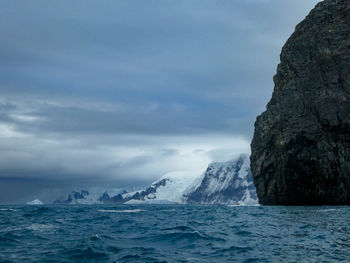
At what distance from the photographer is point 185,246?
24.9 meters

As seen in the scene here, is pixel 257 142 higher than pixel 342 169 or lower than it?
higher

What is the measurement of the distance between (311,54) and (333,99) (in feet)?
44.0

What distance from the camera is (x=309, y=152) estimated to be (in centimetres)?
9594

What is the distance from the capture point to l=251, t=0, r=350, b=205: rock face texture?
9431cm

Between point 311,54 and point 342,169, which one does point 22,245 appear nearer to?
point 342,169

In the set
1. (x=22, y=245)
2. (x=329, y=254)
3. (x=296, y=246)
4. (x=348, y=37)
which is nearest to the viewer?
(x=329, y=254)

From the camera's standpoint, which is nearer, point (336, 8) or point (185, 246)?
point (185, 246)

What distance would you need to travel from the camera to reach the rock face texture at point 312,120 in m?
94.3

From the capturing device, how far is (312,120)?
97.5 m

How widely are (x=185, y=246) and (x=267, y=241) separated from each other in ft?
16.6

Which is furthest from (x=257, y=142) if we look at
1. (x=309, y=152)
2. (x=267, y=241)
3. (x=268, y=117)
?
(x=267, y=241)

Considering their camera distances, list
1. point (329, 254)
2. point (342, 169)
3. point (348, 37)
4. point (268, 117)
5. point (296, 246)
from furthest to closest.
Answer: point (268, 117)
point (348, 37)
point (342, 169)
point (296, 246)
point (329, 254)

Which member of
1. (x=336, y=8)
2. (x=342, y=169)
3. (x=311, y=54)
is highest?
(x=336, y=8)

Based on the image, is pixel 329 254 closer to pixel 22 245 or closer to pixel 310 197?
pixel 22 245
